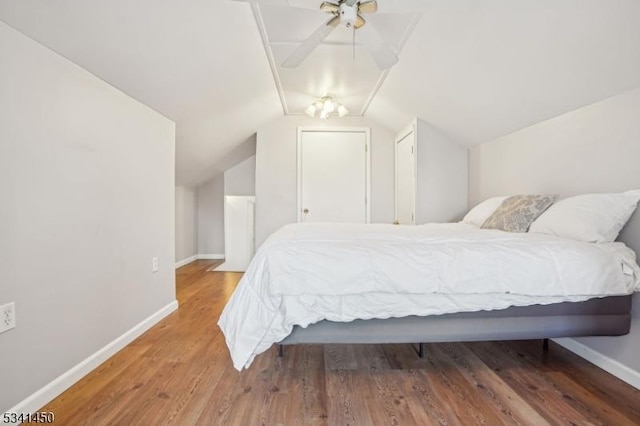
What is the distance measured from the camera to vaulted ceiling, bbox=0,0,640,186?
58.1 inches

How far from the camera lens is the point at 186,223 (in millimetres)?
5078

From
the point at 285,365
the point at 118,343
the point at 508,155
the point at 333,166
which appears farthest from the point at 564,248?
the point at 333,166

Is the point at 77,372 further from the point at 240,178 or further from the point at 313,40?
Answer: the point at 240,178

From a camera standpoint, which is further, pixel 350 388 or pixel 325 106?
pixel 325 106

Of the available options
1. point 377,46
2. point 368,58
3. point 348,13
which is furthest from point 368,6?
point 368,58

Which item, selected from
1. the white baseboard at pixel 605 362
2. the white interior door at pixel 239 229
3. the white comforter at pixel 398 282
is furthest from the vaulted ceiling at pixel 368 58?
the white interior door at pixel 239 229

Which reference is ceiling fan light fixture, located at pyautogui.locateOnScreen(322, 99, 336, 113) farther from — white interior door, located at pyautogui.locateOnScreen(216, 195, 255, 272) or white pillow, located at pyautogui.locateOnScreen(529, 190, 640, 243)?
white pillow, located at pyautogui.locateOnScreen(529, 190, 640, 243)

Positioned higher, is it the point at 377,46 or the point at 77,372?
the point at 377,46

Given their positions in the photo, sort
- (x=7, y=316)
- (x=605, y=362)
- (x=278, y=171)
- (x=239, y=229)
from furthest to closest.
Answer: (x=239, y=229)
(x=278, y=171)
(x=605, y=362)
(x=7, y=316)

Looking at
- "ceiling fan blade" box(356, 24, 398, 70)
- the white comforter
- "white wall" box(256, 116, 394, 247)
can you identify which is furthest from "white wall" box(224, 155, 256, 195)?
the white comforter

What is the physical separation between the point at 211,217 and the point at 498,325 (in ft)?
16.3

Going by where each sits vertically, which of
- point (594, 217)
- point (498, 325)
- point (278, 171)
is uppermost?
point (278, 171)

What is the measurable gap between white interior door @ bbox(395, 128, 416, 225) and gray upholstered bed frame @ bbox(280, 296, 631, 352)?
74.3 inches

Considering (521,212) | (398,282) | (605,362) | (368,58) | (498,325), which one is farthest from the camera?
(368,58)
